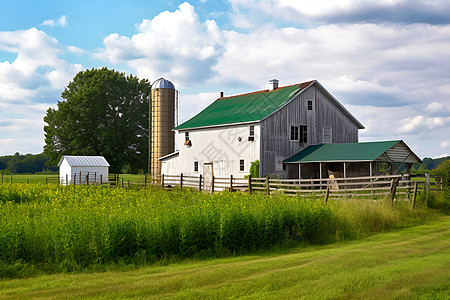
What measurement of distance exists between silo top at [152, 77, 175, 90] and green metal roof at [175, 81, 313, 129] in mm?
6245

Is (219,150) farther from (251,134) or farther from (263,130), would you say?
(263,130)

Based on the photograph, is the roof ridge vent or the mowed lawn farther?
the roof ridge vent

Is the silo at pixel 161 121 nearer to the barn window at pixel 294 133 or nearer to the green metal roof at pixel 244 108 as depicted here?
the green metal roof at pixel 244 108

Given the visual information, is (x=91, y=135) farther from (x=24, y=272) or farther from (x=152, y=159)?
(x=24, y=272)

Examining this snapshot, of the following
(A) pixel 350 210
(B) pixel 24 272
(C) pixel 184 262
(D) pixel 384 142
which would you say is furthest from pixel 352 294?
(D) pixel 384 142

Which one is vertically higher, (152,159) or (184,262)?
(152,159)

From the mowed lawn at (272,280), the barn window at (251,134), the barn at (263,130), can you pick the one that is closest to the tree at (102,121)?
the barn at (263,130)

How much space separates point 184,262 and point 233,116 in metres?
24.7

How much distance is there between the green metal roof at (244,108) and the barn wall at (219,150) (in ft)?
2.27

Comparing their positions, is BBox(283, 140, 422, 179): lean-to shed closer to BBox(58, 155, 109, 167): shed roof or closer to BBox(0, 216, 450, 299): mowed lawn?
BBox(0, 216, 450, 299): mowed lawn

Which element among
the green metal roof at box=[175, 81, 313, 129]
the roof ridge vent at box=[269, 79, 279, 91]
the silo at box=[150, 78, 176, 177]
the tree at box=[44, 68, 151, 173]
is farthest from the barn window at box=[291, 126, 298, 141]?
the tree at box=[44, 68, 151, 173]

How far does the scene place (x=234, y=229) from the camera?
1121 centimetres

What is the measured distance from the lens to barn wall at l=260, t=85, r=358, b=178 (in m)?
31.2

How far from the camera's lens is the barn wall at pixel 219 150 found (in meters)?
31.5
